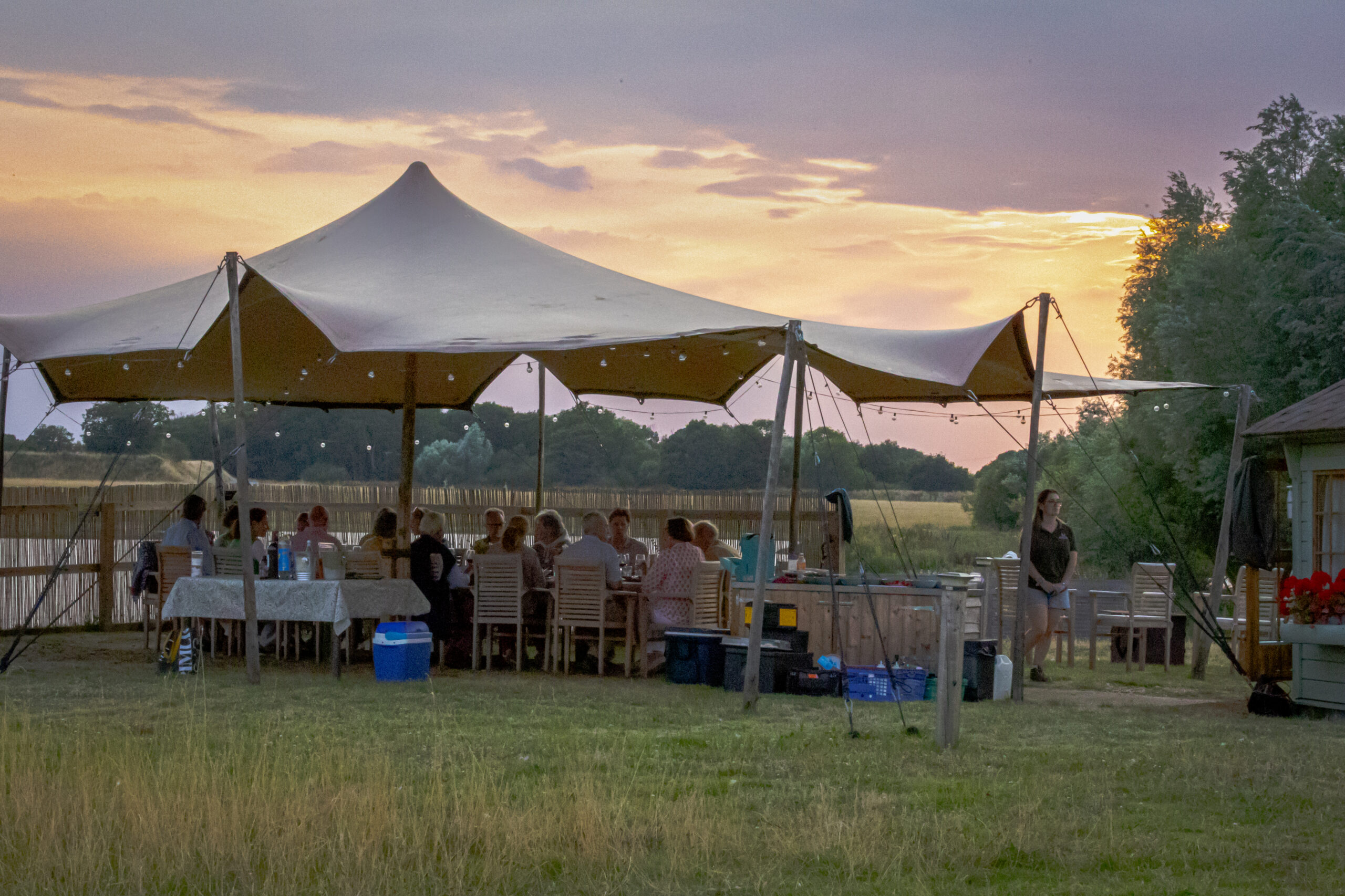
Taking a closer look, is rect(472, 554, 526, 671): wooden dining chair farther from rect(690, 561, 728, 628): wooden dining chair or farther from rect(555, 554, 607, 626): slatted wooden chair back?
rect(690, 561, 728, 628): wooden dining chair

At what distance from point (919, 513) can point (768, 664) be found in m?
57.5

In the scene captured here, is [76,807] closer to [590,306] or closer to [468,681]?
[468,681]

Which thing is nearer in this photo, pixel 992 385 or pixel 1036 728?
pixel 1036 728

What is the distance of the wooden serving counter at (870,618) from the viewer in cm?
1073

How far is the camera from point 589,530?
37.4 feet

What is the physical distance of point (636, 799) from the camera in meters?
6.20

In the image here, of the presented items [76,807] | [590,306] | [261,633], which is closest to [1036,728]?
[590,306]

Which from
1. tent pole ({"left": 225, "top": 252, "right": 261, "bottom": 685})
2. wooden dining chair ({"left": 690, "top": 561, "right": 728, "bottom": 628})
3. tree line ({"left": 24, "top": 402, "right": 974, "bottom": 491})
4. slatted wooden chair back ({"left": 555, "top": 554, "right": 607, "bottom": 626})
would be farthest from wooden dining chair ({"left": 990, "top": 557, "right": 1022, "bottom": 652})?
tree line ({"left": 24, "top": 402, "right": 974, "bottom": 491})

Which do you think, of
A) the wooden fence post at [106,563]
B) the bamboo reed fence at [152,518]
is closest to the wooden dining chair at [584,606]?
the bamboo reed fence at [152,518]

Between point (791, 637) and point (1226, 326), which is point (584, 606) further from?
point (1226, 326)

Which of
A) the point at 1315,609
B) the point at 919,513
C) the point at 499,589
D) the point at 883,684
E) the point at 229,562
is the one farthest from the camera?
the point at 919,513

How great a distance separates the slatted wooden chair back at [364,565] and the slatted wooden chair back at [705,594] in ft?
8.17

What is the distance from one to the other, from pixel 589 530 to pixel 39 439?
29573 millimetres

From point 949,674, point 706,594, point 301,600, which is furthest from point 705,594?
point 949,674
